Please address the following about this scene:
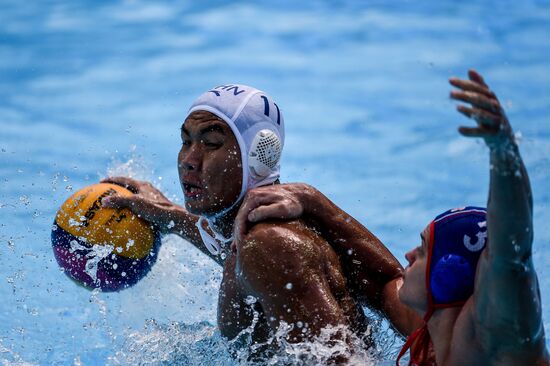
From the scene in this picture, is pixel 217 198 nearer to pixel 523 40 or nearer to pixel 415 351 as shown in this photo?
pixel 415 351

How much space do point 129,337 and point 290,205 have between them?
1.44 meters

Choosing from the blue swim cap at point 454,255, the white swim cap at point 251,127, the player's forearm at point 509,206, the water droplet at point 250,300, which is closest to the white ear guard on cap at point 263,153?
the white swim cap at point 251,127

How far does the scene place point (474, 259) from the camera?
2789 mm

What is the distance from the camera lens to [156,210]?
→ 4.59 metres

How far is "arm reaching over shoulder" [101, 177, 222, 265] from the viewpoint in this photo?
4527 mm

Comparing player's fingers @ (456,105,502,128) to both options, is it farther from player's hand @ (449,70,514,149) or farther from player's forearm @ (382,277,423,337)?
player's forearm @ (382,277,423,337)

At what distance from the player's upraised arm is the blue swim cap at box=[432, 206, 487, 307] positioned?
0.18 metres

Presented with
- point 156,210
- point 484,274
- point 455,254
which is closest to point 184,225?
point 156,210

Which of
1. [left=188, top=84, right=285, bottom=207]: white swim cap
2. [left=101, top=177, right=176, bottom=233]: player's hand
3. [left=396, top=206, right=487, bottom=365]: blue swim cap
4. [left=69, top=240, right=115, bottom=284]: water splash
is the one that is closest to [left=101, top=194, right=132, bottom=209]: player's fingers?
[left=101, top=177, right=176, bottom=233]: player's hand

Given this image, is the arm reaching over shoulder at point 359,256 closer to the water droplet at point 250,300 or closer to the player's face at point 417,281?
the water droplet at point 250,300

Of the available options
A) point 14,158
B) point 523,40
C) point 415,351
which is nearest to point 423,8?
point 523,40

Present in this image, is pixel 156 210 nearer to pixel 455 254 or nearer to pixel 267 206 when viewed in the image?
pixel 267 206

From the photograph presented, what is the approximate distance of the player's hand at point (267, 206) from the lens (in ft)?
11.3

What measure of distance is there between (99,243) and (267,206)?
4.04ft
